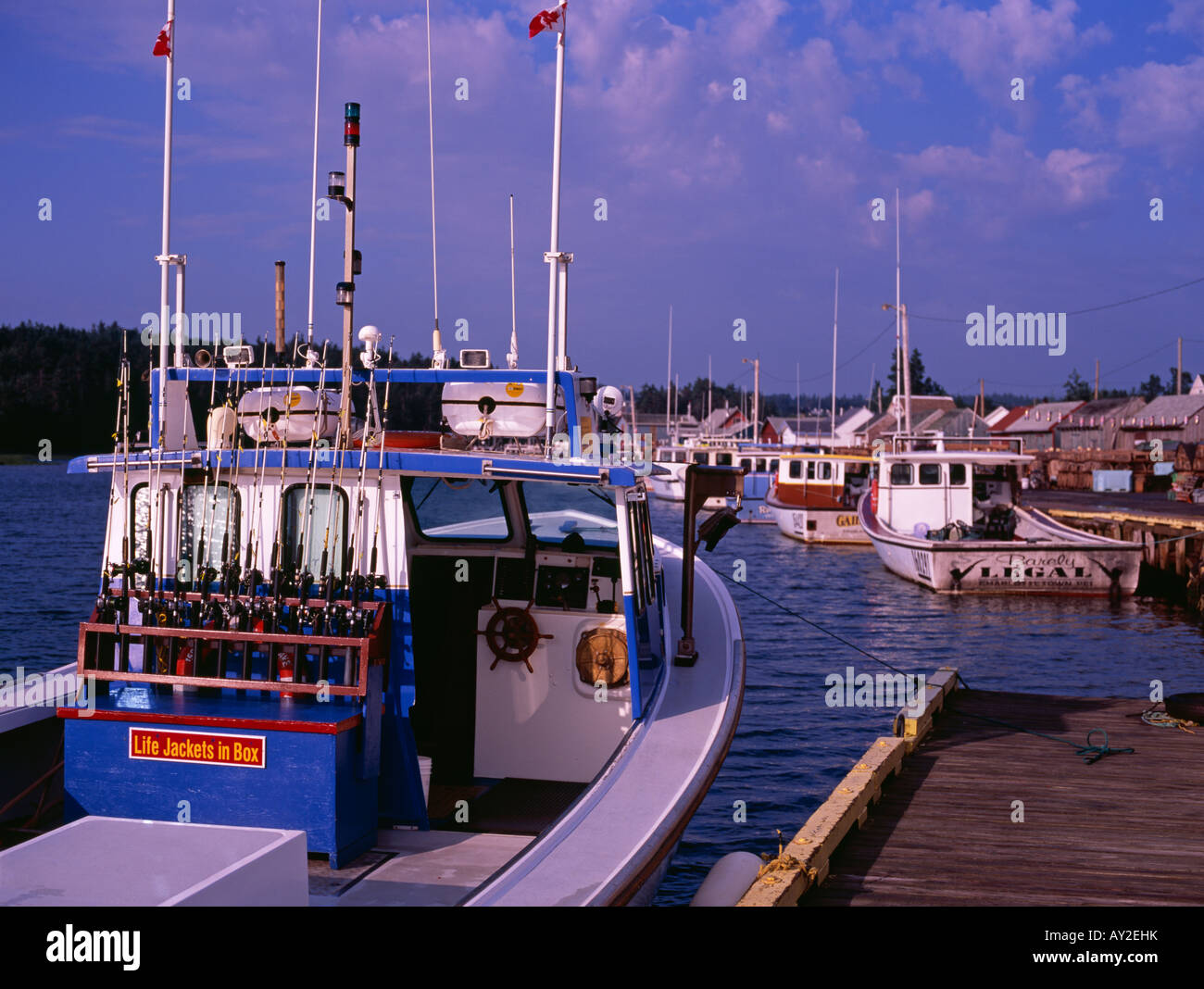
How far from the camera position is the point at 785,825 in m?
12.3

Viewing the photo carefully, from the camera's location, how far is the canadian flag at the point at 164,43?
8891mm

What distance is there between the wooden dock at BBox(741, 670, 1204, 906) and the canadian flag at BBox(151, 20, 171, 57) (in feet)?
25.2

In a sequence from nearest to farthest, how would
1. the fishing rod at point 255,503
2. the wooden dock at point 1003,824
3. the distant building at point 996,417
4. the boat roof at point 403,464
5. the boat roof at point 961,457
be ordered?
the wooden dock at point 1003,824, the boat roof at point 403,464, the fishing rod at point 255,503, the boat roof at point 961,457, the distant building at point 996,417

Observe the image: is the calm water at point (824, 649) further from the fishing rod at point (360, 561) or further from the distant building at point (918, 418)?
the distant building at point (918, 418)

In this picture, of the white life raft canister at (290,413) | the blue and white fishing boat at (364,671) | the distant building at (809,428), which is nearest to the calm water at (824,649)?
the blue and white fishing boat at (364,671)

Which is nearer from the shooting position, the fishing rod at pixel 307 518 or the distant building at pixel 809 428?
the fishing rod at pixel 307 518

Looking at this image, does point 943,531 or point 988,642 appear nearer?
point 988,642

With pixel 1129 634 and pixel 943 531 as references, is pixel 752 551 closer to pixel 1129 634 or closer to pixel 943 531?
pixel 943 531

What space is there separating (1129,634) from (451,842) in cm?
2208

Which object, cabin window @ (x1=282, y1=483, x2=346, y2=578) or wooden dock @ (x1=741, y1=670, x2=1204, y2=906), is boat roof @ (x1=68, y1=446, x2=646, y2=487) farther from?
wooden dock @ (x1=741, y1=670, x2=1204, y2=906)

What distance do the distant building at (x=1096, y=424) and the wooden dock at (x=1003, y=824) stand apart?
3125 inches

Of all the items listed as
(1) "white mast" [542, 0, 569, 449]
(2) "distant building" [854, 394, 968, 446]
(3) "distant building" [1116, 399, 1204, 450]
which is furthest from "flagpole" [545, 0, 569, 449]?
(2) "distant building" [854, 394, 968, 446]

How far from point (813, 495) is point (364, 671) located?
4290 centimetres

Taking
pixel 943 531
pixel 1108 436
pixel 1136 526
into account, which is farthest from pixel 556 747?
pixel 1108 436
